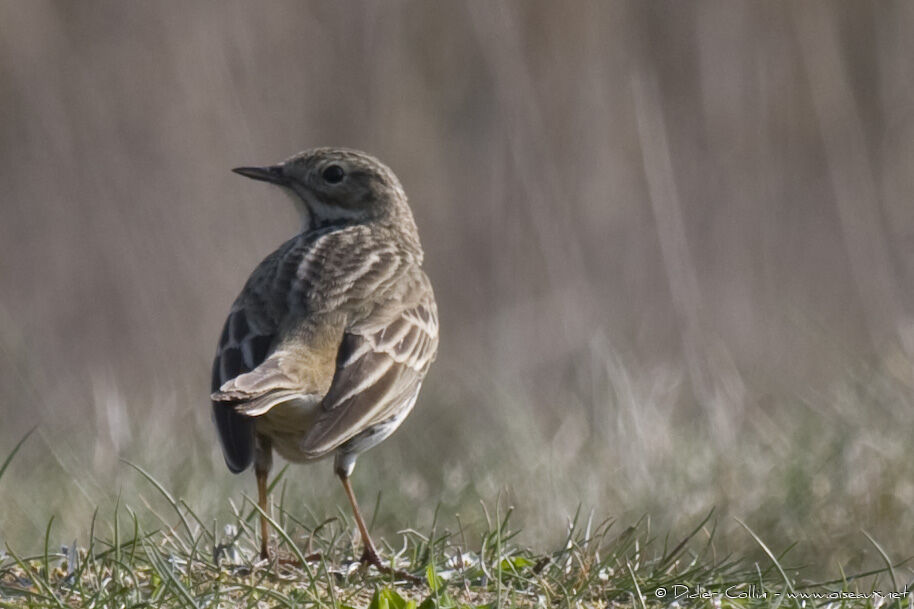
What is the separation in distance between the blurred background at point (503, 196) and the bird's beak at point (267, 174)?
59.9 inches

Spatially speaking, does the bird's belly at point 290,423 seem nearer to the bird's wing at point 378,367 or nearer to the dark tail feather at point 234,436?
the bird's wing at point 378,367

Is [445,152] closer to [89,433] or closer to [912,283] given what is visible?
[912,283]

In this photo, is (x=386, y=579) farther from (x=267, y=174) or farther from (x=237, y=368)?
(x=267, y=174)

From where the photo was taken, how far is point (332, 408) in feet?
16.1

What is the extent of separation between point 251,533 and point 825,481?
116 inches

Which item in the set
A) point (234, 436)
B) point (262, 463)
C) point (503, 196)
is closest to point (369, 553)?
point (234, 436)

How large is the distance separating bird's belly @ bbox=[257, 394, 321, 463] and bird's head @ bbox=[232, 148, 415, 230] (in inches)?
73.1

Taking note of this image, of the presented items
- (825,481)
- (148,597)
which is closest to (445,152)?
(825,481)

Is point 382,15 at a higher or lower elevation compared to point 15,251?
higher

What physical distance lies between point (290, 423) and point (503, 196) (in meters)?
6.90

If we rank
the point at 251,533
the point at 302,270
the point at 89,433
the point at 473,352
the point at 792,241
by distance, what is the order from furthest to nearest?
the point at 792,241 < the point at 473,352 < the point at 89,433 < the point at 302,270 < the point at 251,533

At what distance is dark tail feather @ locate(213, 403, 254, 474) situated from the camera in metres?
4.71

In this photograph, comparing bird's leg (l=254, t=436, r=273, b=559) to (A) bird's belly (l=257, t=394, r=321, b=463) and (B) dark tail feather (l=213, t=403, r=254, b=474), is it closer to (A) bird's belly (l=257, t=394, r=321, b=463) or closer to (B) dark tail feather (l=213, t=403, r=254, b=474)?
(A) bird's belly (l=257, t=394, r=321, b=463)

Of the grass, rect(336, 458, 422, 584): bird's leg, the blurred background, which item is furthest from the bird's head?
the grass
